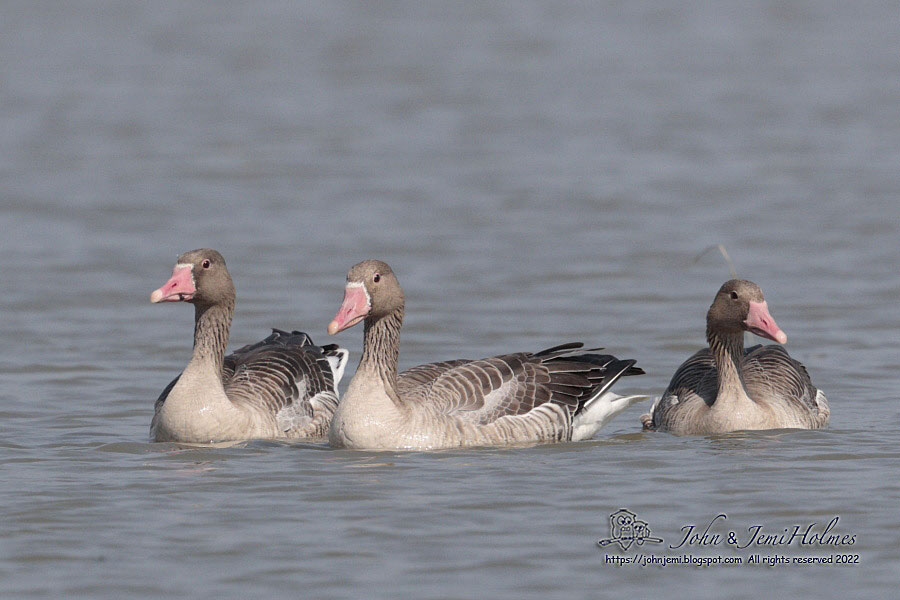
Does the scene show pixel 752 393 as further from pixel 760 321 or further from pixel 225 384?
pixel 225 384

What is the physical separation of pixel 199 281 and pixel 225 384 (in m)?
1.08

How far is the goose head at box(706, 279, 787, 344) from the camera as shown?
13.0 metres

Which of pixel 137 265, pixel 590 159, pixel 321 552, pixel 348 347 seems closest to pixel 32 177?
pixel 137 265

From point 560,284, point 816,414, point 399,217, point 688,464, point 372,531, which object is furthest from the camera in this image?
point 399,217

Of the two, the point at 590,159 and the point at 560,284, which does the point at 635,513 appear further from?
the point at 590,159

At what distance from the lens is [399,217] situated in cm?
2350

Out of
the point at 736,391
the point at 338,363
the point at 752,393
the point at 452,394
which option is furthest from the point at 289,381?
the point at 752,393

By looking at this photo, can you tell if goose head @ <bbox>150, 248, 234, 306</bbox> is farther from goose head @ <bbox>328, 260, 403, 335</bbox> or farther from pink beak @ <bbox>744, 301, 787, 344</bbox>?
pink beak @ <bbox>744, 301, 787, 344</bbox>

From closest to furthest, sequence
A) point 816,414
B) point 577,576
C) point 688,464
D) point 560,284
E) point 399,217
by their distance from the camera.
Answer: point 577,576
point 688,464
point 816,414
point 560,284
point 399,217

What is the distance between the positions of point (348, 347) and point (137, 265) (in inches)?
184

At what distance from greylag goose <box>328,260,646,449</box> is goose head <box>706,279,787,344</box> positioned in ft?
2.75

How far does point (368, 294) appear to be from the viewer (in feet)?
40.9

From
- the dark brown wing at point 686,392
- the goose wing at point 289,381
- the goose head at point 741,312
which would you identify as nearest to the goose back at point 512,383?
the dark brown wing at point 686,392

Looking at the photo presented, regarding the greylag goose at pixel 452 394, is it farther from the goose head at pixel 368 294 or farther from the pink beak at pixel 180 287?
the pink beak at pixel 180 287
